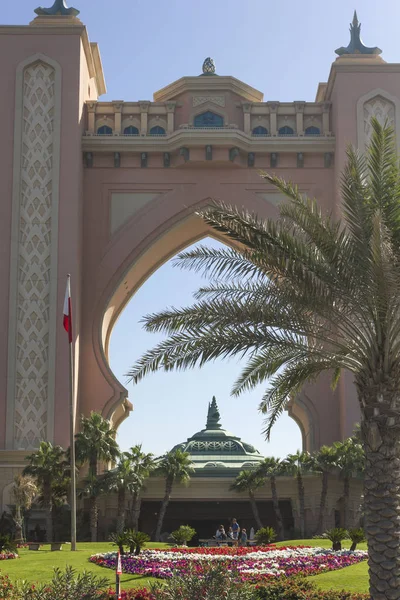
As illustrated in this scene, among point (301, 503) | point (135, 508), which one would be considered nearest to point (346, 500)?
point (301, 503)

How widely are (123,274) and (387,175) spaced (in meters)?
26.3

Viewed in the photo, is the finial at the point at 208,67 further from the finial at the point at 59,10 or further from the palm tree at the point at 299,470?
the palm tree at the point at 299,470

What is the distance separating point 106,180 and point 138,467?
12.6 meters

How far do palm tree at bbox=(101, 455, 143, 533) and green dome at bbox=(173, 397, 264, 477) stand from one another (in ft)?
16.2

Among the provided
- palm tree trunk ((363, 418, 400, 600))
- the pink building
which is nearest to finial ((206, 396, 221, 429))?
the pink building

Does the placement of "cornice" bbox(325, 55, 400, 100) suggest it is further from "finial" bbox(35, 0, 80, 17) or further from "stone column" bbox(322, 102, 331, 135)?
"finial" bbox(35, 0, 80, 17)

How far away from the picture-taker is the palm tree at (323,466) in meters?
36.8

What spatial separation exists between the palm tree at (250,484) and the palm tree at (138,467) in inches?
150

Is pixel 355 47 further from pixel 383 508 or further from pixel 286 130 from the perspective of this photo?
pixel 383 508

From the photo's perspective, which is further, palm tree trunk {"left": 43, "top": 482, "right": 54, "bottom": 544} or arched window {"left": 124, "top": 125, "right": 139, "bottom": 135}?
arched window {"left": 124, "top": 125, "right": 139, "bottom": 135}

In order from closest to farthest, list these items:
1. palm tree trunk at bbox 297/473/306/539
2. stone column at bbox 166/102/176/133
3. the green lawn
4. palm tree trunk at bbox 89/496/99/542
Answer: the green lawn → palm tree trunk at bbox 89/496/99/542 → palm tree trunk at bbox 297/473/306/539 → stone column at bbox 166/102/176/133

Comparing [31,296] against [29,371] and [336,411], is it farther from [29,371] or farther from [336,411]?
[336,411]

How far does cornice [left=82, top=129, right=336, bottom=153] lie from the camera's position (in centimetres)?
4166

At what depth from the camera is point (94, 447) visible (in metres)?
35.9
